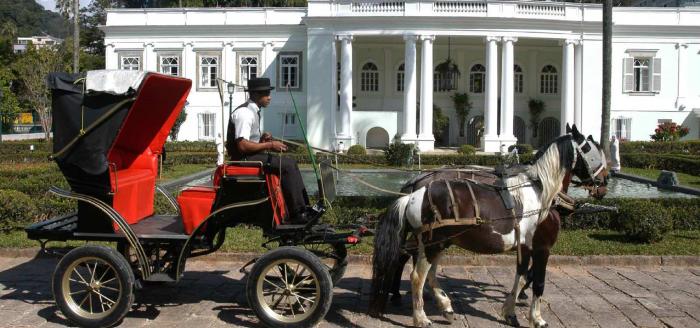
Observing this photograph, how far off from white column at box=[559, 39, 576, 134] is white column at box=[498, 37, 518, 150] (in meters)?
2.83

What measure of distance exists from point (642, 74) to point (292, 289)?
1247 inches

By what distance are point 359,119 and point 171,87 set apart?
966 inches

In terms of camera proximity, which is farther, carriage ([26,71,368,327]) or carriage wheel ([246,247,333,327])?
carriage ([26,71,368,327])

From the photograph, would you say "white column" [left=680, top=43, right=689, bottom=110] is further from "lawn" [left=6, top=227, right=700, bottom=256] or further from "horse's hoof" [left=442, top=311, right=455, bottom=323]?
"horse's hoof" [left=442, top=311, right=455, bottom=323]

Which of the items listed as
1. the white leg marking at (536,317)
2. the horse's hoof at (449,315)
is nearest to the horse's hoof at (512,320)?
the white leg marking at (536,317)

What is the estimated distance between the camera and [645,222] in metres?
9.22

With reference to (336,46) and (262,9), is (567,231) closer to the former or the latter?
(336,46)

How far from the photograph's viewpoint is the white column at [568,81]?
30984 mm

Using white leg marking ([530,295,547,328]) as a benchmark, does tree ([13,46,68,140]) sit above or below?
above

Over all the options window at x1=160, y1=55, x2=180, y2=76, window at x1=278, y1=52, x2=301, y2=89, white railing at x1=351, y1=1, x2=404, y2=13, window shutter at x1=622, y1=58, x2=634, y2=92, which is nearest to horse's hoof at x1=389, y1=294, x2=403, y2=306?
white railing at x1=351, y1=1, x2=404, y2=13

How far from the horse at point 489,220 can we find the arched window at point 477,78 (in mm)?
28482

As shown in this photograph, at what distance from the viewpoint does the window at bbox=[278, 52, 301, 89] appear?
110 feet

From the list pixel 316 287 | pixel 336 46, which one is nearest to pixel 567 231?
pixel 316 287

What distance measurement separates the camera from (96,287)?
6.03 m
